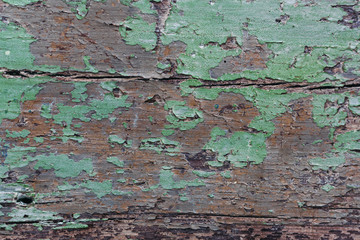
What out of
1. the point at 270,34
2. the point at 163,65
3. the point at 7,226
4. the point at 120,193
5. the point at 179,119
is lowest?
the point at 7,226

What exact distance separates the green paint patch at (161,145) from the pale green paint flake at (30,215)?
360 millimetres

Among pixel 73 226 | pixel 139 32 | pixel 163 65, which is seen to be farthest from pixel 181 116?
pixel 73 226

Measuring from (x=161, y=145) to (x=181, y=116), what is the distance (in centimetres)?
11

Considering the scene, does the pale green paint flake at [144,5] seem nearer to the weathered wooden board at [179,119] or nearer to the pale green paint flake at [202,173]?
the weathered wooden board at [179,119]

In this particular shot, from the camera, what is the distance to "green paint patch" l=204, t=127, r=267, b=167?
814mm

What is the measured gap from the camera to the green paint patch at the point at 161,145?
82 cm

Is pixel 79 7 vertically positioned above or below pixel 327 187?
above

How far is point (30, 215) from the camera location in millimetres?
836

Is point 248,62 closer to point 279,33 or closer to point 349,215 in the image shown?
point 279,33

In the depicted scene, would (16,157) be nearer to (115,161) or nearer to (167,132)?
(115,161)

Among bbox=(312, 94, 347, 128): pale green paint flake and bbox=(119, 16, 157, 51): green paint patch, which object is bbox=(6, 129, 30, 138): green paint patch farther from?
bbox=(312, 94, 347, 128): pale green paint flake

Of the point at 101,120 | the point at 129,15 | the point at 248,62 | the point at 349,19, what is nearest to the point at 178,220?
the point at 101,120

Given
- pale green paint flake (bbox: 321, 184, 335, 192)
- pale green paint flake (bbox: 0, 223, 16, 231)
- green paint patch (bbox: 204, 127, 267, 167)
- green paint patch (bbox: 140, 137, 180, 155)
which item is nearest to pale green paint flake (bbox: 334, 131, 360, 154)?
pale green paint flake (bbox: 321, 184, 335, 192)

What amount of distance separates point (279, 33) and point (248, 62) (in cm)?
12
